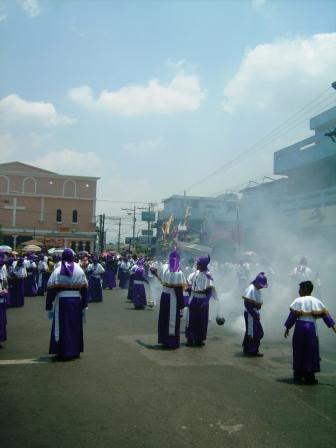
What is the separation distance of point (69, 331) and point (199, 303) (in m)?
3.03

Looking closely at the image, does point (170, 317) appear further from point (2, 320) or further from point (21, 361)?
point (2, 320)

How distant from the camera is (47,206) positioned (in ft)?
216

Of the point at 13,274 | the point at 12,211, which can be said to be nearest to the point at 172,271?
the point at 13,274

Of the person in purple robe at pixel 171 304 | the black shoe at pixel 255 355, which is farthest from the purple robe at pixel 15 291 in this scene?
the black shoe at pixel 255 355

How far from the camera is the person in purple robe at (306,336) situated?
7.00 m

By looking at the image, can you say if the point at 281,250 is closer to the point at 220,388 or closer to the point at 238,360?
the point at 238,360

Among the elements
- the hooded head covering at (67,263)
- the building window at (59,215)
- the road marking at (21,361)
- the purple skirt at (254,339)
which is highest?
the building window at (59,215)

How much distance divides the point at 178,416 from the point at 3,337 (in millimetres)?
5015

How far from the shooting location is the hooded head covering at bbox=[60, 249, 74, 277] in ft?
26.8

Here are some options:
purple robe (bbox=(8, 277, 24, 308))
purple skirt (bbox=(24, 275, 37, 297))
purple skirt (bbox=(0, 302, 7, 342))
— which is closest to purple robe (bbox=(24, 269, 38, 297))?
purple skirt (bbox=(24, 275, 37, 297))

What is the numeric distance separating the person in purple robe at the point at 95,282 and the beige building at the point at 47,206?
44.8 m

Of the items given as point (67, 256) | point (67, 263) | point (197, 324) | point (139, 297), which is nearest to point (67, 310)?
point (67, 263)

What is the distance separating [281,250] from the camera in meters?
27.7

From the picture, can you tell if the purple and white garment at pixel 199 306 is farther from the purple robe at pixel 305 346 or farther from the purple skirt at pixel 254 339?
the purple robe at pixel 305 346
